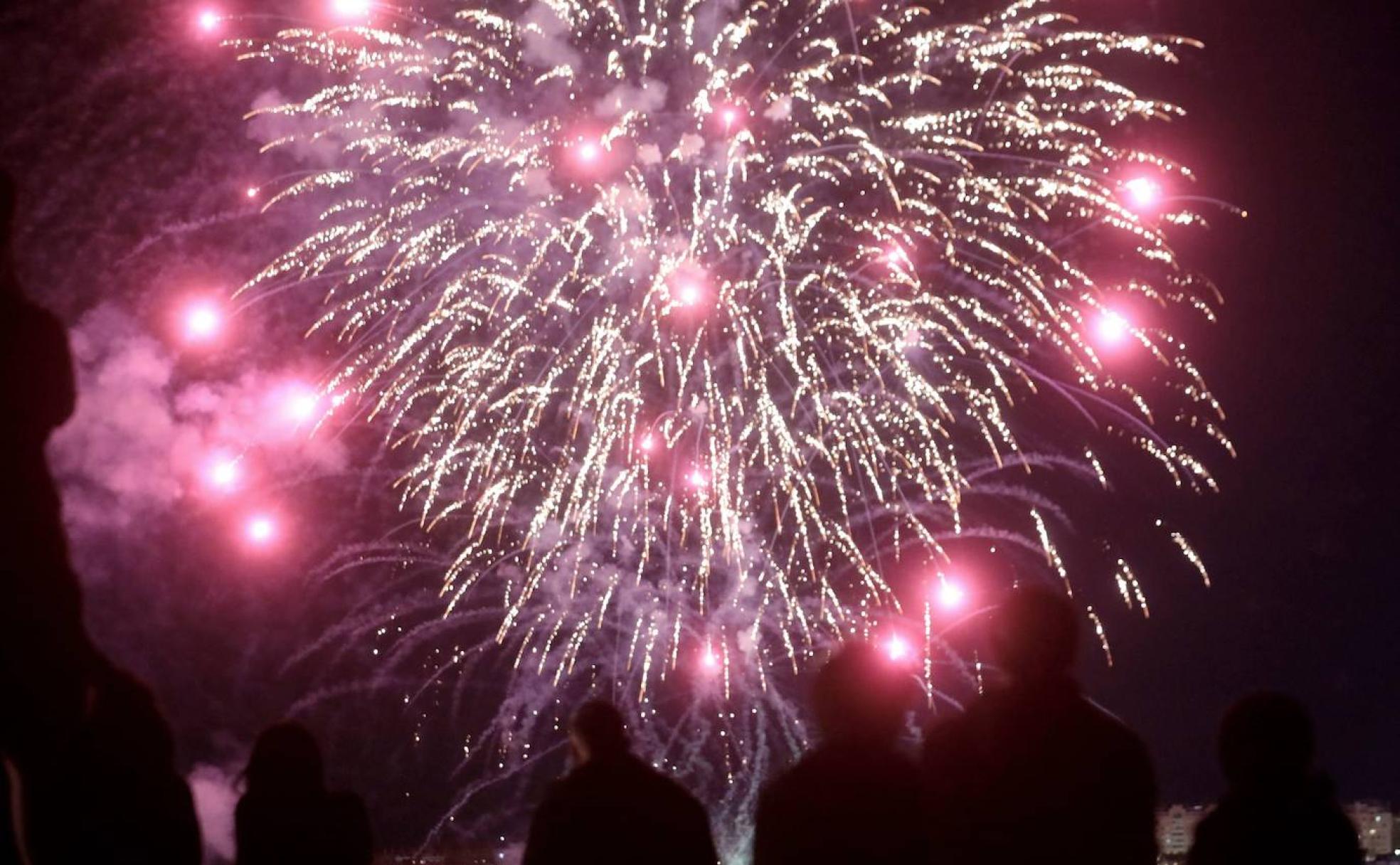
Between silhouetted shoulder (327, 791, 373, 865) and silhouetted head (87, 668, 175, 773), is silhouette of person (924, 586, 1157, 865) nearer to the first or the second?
silhouetted shoulder (327, 791, 373, 865)

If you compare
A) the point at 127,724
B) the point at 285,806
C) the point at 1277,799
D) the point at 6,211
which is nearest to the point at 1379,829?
the point at 1277,799

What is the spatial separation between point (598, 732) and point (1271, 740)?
81.5 inches

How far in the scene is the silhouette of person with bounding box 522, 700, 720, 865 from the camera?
5.19 meters

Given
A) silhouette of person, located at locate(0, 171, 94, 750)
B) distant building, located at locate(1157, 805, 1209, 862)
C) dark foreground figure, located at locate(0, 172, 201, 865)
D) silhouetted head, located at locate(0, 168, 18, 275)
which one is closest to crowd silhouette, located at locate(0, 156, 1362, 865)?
dark foreground figure, located at locate(0, 172, 201, 865)

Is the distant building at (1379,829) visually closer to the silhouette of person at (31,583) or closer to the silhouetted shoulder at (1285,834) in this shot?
the silhouetted shoulder at (1285,834)

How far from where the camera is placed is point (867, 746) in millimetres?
4777

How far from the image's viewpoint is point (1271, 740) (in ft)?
15.7

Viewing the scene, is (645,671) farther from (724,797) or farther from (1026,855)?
(1026,855)

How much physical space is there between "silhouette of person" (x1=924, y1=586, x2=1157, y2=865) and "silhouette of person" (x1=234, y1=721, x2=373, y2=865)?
2125mm

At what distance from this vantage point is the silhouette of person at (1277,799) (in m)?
4.77

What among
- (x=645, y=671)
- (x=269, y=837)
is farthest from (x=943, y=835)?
(x=645, y=671)

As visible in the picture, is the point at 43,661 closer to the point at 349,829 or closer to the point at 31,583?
the point at 31,583

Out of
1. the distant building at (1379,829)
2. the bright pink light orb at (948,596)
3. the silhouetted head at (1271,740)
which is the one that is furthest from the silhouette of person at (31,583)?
the distant building at (1379,829)

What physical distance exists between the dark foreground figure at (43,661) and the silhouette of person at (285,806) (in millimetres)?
2256
